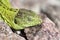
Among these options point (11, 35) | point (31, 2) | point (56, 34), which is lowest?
point (31, 2)

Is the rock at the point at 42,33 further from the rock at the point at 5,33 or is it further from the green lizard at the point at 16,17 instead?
the rock at the point at 5,33

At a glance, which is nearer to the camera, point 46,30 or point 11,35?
point 11,35

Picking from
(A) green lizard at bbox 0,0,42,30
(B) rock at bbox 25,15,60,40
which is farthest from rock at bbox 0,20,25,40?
(B) rock at bbox 25,15,60,40

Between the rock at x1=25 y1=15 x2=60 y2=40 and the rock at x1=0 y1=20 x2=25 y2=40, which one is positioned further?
the rock at x1=25 y1=15 x2=60 y2=40

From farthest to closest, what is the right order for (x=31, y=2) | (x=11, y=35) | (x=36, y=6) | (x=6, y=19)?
(x=31, y=2), (x=36, y=6), (x=6, y=19), (x=11, y=35)

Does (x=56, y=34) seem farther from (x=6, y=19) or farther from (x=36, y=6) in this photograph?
(x=36, y=6)

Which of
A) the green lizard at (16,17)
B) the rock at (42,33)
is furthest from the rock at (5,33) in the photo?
the rock at (42,33)

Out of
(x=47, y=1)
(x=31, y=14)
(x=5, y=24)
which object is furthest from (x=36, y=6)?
(x=5, y=24)

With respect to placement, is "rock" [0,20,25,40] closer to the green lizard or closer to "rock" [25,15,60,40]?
the green lizard

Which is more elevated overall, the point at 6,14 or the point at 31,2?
the point at 6,14
